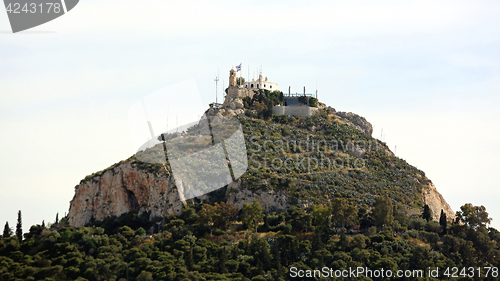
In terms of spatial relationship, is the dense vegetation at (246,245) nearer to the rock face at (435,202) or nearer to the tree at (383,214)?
the tree at (383,214)

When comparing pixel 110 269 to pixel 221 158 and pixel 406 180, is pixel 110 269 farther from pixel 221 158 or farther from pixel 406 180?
pixel 406 180

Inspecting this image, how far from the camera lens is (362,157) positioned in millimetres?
113125

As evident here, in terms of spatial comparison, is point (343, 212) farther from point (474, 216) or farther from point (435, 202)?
point (435, 202)

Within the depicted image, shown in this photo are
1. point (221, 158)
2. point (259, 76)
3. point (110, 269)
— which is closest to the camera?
point (110, 269)

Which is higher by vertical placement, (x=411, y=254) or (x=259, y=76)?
(x=259, y=76)

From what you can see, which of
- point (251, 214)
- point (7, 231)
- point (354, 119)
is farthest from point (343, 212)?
point (7, 231)

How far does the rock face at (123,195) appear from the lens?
91062mm

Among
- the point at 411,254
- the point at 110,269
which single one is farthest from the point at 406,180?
the point at 110,269

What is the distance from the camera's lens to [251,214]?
3319 inches

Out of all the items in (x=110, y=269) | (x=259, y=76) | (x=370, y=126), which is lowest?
(x=110, y=269)

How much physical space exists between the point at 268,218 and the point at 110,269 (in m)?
23.9

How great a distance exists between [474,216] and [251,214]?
32584 mm

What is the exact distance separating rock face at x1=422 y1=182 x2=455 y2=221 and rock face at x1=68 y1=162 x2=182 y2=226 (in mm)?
44969

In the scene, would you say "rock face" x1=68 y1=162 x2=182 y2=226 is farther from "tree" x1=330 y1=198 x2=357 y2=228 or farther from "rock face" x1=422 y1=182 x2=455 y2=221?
"rock face" x1=422 y1=182 x2=455 y2=221
